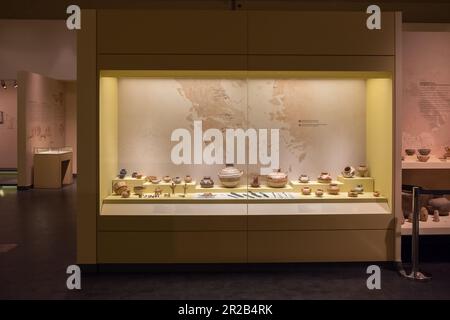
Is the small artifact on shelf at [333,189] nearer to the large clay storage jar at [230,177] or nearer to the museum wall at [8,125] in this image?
the large clay storage jar at [230,177]

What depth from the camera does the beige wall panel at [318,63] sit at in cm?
457

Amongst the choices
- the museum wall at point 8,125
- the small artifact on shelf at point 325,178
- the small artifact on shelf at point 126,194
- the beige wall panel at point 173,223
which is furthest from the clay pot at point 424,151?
the museum wall at point 8,125

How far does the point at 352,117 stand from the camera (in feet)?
16.8

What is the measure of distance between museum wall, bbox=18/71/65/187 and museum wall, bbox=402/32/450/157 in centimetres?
908

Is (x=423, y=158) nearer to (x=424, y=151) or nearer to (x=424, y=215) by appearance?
(x=424, y=151)

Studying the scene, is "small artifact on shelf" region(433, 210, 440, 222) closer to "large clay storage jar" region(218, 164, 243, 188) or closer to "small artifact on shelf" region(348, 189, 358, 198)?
"small artifact on shelf" region(348, 189, 358, 198)

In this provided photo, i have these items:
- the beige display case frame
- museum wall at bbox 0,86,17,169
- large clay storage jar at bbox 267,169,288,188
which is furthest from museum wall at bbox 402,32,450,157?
museum wall at bbox 0,86,17,169

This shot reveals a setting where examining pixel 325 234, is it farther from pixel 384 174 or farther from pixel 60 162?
pixel 60 162

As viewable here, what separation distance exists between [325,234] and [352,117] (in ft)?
4.42

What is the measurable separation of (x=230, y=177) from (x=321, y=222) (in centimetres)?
104

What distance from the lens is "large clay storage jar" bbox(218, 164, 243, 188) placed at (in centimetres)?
495

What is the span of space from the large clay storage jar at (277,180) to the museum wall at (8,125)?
42.9ft

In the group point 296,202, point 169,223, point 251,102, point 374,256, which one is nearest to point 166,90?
point 251,102

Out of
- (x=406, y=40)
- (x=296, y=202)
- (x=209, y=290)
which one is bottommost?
(x=209, y=290)
